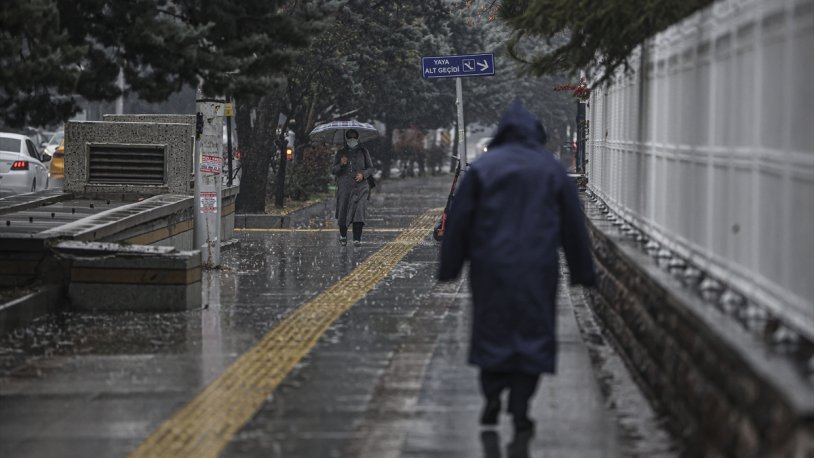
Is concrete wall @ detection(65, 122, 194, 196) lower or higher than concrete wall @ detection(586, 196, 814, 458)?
higher

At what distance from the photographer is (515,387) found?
784cm

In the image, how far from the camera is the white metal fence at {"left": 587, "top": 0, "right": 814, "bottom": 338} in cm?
614

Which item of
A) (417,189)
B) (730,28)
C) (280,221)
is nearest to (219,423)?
(730,28)

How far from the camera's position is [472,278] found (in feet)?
26.2

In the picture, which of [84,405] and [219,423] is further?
[84,405]

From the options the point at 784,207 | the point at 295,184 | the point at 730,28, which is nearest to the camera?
the point at 784,207

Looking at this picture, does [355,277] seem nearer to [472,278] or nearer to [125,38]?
[125,38]

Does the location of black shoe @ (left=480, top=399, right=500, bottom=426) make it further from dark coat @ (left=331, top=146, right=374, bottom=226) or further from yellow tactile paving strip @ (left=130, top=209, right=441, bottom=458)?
dark coat @ (left=331, top=146, right=374, bottom=226)

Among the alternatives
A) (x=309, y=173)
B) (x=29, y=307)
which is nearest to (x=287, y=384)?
(x=29, y=307)

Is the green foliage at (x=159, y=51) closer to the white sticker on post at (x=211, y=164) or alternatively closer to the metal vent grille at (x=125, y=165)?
the white sticker on post at (x=211, y=164)

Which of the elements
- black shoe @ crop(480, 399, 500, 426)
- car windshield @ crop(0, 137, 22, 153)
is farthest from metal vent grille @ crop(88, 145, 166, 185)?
black shoe @ crop(480, 399, 500, 426)

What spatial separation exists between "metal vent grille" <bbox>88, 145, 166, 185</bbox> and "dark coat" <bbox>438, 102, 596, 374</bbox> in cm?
1191

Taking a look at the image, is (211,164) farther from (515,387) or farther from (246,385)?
(515,387)

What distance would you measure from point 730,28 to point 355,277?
30.7 feet
